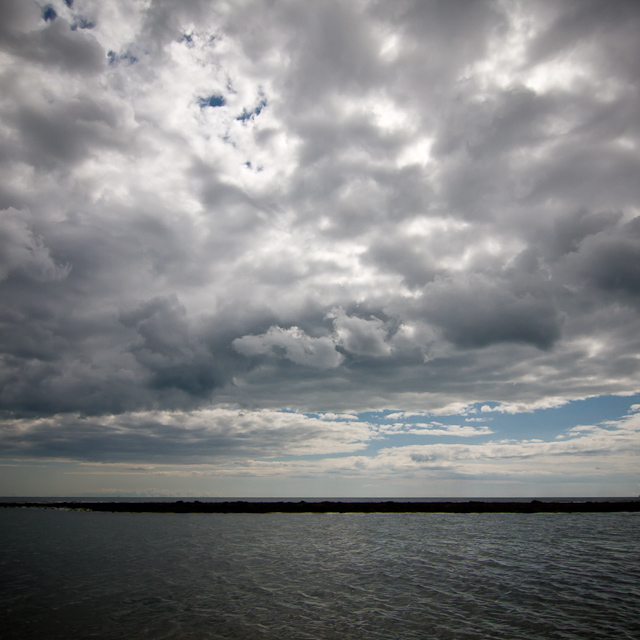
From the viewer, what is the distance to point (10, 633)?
62.8 feet

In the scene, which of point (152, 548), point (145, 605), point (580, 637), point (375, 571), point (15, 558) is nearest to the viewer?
point (580, 637)

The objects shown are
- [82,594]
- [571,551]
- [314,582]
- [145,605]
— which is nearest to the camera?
[145,605]

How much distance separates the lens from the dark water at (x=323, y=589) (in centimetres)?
1986

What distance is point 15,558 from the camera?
41406mm

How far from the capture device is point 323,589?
1078 inches

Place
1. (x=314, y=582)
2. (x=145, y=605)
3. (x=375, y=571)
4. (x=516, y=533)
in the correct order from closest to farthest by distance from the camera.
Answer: (x=145, y=605) → (x=314, y=582) → (x=375, y=571) → (x=516, y=533)

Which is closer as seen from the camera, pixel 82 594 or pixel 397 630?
pixel 397 630

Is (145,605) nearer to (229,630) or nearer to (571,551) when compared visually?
(229,630)

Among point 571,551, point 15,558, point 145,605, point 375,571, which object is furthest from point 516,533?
point 15,558

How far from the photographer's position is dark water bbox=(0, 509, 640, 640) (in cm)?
1986

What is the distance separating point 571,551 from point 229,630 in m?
40.3

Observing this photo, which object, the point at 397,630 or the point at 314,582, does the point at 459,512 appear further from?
the point at 397,630

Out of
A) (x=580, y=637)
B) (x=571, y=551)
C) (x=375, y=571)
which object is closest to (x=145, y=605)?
(x=375, y=571)

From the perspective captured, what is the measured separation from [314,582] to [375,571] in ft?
21.5
